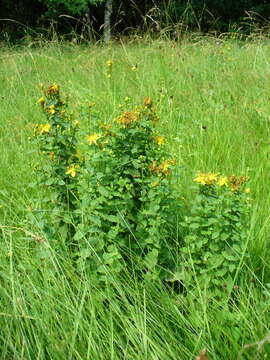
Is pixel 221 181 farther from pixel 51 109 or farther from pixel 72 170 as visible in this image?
pixel 51 109

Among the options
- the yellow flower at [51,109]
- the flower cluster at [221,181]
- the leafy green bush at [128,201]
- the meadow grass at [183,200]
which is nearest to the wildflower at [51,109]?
the yellow flower at [51,109]

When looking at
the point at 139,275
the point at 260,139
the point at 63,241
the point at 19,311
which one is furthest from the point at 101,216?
the point at 260,139

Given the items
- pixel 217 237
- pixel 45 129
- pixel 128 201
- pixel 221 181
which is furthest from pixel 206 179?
pixel 45 129

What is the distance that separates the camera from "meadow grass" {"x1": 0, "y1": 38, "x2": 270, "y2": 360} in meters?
1.23

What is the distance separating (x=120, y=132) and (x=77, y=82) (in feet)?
7.15

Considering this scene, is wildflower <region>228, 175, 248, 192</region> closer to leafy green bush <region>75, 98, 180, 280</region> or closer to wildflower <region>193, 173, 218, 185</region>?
wildflower <region>193, 173, 218, 185</region>

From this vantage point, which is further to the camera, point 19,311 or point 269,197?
Answer: point 269,197

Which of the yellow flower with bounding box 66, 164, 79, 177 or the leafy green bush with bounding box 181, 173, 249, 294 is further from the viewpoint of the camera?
the yellow flower with bounding box 66, 164, 79, 177

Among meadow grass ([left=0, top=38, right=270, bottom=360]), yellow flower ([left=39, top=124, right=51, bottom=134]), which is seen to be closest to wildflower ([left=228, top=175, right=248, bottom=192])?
meadow grass ([left=0, top=38, right=270, bottom=360])

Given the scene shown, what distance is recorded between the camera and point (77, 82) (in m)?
3.66

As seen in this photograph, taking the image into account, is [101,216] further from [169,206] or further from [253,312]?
[253,312]

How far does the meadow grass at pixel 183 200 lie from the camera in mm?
1229

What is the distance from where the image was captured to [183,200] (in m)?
1.86

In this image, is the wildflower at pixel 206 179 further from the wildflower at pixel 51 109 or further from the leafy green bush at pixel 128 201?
the wildflower at pixel 51 109
